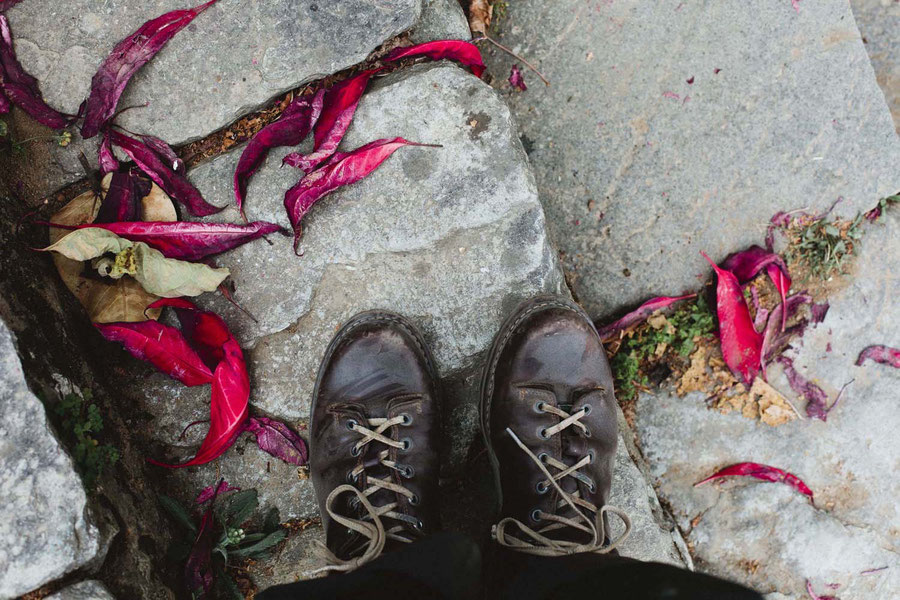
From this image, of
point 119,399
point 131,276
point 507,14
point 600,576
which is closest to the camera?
point 600,576

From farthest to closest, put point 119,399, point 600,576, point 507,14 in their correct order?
point 507,14 → point 119,399 → point 600,576

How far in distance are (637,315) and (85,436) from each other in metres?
1.69

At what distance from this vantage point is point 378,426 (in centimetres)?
179

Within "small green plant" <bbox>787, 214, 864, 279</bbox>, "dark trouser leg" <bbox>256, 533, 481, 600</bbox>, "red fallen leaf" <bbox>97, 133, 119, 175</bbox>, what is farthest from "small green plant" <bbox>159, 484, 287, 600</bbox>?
"small green plant" <bbox>787, 214, 864, 279</bbox>

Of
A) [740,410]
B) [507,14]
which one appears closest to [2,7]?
[507,14]

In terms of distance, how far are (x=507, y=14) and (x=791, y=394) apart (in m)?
1.68

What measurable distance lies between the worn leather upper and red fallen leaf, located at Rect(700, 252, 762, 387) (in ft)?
1.68

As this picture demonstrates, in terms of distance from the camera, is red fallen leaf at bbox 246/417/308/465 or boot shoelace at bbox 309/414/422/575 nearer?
boot shoelace at bbox 309/414/422/575

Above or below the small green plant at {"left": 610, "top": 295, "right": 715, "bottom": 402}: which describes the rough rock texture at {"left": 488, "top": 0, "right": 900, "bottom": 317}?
above

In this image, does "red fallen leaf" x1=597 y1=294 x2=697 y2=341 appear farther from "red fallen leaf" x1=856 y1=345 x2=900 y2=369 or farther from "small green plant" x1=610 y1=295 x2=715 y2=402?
"red fallen leaf" x1=856 y1=345 x2=900 y2=369

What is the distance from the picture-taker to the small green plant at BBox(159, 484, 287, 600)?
1689 mm

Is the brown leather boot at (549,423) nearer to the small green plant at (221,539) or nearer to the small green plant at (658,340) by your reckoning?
the small green plant at (658,340)

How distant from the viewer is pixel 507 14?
208 cm

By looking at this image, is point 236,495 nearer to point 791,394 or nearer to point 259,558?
point 259,558
